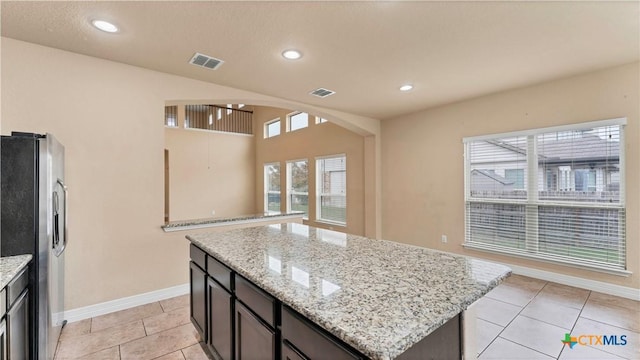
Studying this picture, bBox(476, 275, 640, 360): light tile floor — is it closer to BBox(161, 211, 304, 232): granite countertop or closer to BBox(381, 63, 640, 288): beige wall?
BBox(381, 63, 640, 288): beige wall

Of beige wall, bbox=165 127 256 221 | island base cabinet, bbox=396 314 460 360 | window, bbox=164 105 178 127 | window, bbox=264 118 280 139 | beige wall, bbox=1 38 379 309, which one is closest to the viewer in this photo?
island base cabinet, bbox=396 314 460 360

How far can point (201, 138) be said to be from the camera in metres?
7.70

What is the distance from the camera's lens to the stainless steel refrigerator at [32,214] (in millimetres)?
1696

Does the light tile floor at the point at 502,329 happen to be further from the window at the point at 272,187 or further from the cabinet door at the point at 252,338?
the window at the point at 272,187

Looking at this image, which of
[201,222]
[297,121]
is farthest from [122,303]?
[297,121]

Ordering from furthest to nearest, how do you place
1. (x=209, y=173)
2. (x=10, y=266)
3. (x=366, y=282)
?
(x=209, y=173)
(x=10, y=266)
(x=366, y=282)

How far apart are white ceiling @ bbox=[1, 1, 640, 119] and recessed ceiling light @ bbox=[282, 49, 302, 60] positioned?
0.07 metres

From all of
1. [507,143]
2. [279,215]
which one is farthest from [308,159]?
[507,143]

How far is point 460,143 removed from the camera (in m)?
4.44

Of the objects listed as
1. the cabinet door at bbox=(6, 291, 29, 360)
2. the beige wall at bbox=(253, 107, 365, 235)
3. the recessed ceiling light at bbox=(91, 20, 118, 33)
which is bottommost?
the cabinet door at bbox=(6, 291, 29, 360)

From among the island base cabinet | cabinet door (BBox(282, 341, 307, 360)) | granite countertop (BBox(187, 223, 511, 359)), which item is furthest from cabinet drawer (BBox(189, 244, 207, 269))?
the island base cabinet

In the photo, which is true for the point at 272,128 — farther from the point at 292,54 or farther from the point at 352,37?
the point at 352,37

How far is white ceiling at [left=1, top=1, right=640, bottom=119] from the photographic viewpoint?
2053 mm

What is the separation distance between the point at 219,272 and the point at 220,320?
31cm
